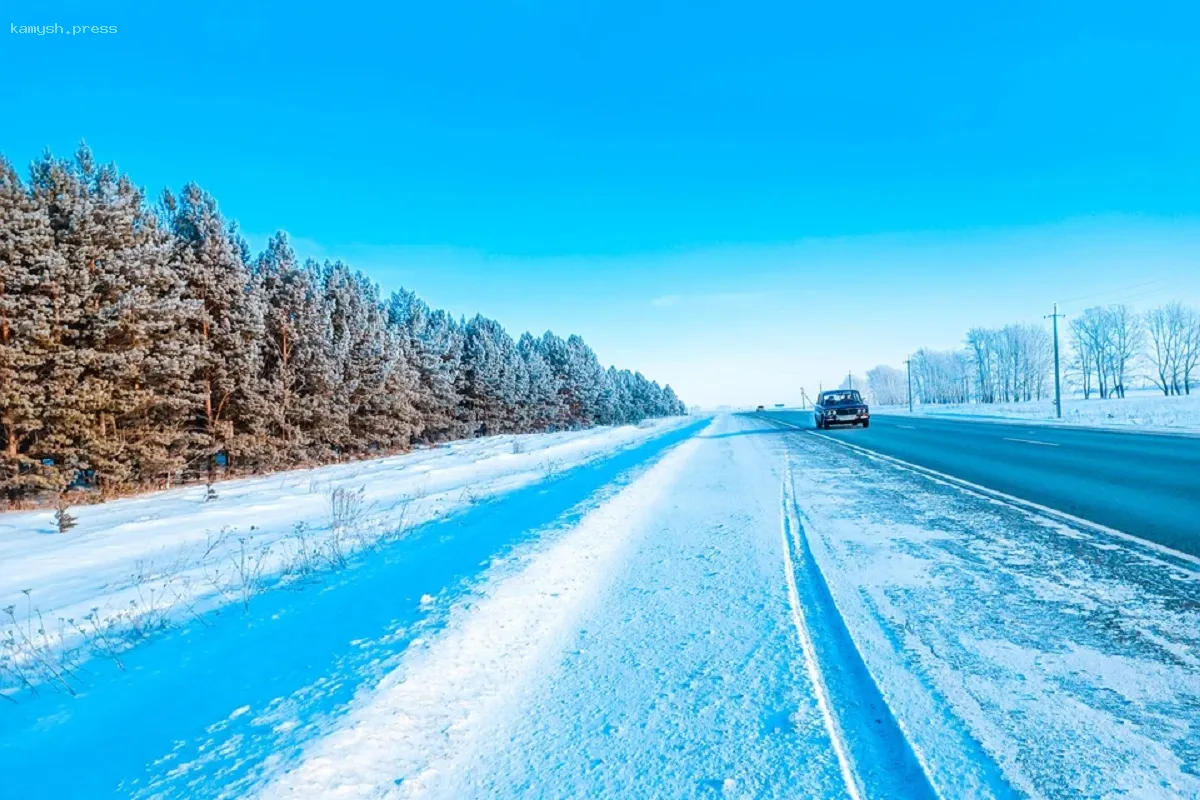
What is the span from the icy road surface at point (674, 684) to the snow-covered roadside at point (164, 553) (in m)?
0.83

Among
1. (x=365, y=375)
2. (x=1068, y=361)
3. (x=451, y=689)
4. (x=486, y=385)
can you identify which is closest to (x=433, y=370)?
(x=486, y=385)

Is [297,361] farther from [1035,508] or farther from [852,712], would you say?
[852,712]

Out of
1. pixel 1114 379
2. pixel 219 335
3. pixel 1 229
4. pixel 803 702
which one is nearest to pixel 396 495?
pixel 803 702

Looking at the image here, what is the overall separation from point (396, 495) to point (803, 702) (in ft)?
38.0

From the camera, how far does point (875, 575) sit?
488 cm

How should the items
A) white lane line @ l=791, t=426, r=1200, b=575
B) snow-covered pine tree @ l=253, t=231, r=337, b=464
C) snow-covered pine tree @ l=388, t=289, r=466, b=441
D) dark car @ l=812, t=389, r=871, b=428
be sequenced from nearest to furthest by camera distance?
white lane line @ l=791, t=426, r=1200, b=575, snow-covered pine tree @ l=253, t=231, r=337, b=464, dark car @ l=812, t=389, r=871, b=428, snow-covered pine tree @ l=388, t=289, r=466, b=441

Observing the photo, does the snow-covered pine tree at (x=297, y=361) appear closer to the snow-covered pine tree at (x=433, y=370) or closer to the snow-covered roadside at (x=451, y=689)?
the snow-covered pine tree at (x=433, y=370)

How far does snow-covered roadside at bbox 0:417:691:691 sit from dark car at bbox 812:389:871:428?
1939 centimetres

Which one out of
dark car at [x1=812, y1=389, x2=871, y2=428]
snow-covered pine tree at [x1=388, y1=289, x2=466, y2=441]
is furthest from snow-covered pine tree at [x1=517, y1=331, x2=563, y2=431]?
dark car at [x1=812, y1=389, x2=871, y2=428]

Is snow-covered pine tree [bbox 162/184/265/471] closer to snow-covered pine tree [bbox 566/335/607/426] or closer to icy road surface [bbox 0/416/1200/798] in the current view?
icy road surface [bbox 0/416/1200/798]

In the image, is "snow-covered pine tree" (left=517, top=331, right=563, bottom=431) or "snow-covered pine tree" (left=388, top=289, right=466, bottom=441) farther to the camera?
"snow-covered pine tree" (left=517, top=331, right=563, bottom=431)

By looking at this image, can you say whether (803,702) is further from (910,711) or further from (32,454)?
(32,454)

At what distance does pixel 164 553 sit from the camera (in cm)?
829

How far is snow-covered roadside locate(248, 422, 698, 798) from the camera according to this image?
2.30m
